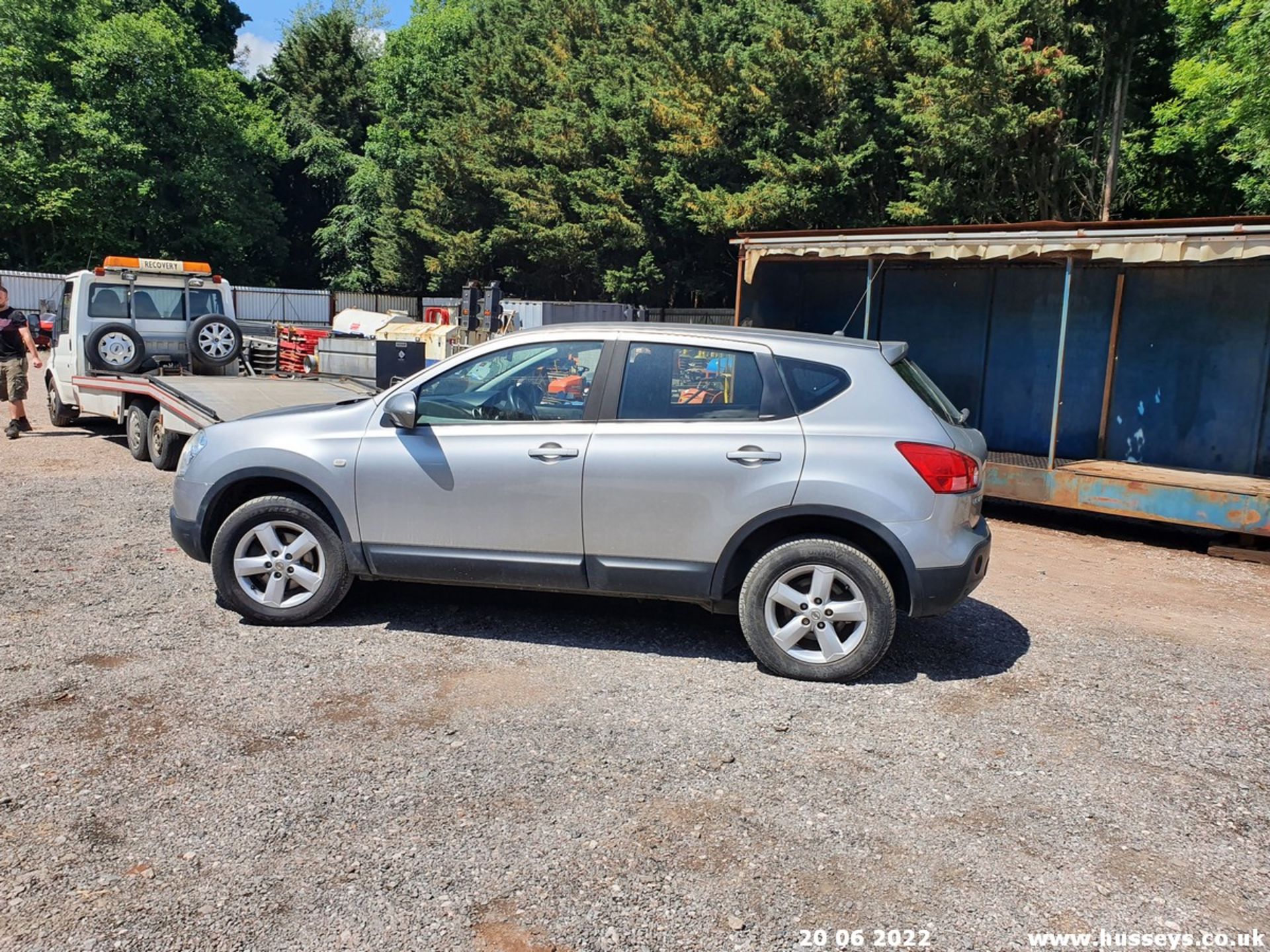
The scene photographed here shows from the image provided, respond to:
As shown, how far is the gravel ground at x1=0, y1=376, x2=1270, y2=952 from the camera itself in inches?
118

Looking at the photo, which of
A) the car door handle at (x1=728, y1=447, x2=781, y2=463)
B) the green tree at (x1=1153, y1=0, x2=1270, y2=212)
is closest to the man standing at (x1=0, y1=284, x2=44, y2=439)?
the car door handle at (x1=728, y1=447, x2=781, y2=463)

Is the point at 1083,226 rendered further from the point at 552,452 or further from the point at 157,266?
the point at 157,266

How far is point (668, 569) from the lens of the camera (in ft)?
16.2

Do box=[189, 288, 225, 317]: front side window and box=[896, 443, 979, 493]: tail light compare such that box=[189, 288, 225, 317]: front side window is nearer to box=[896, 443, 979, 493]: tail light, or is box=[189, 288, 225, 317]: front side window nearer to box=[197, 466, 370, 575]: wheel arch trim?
box=[197, 466, 370, 575]: wheel arch trim

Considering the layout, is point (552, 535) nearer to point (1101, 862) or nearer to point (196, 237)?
point (1101, 862)

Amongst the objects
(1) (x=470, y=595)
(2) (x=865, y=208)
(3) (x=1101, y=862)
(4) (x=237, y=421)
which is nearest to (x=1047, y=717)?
(3) (x=1101, y=862)

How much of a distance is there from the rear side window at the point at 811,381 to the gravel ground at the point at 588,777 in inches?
56.1

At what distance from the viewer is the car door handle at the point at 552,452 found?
16.3 feet

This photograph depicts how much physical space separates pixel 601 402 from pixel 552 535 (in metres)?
0.74

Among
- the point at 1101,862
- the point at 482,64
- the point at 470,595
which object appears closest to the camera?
the point at 1101,862

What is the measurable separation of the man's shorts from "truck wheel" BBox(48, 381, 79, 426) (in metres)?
0.66

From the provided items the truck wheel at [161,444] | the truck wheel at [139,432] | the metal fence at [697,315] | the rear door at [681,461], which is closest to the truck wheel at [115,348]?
the truck wheel at [139,432]

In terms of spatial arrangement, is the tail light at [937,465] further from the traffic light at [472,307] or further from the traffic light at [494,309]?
the traffic light at [494,309]

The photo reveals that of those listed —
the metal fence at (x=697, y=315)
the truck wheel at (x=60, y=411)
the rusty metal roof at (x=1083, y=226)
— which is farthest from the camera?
the metal fence at (x=697, y=315)
